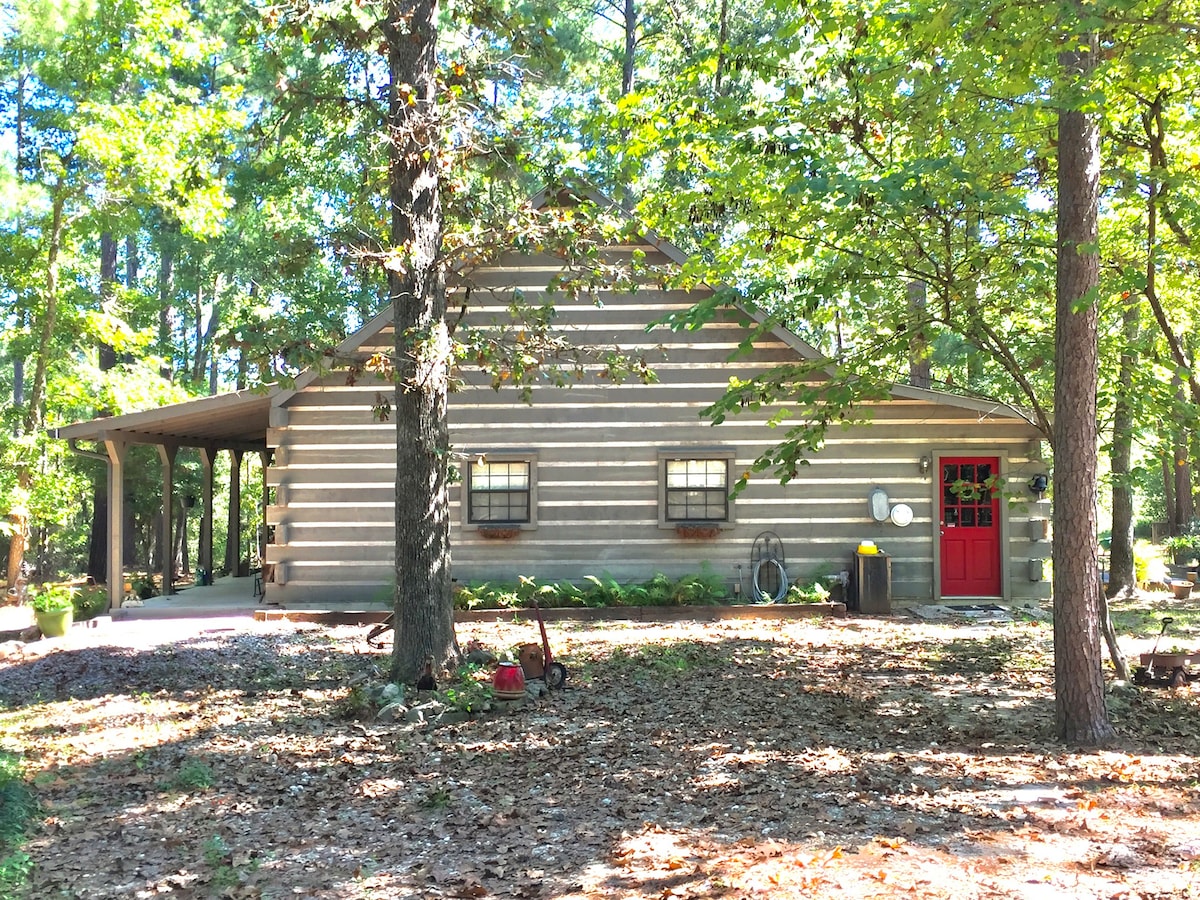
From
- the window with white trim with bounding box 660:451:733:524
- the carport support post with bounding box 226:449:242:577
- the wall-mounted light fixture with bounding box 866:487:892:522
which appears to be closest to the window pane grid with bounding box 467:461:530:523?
the window with white trim with bounding box 660:451:733:524

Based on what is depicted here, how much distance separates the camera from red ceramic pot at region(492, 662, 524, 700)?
26.7 feet

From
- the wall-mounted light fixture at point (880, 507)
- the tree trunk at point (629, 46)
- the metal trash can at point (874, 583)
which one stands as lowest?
the metal trash can at point (874, 583)

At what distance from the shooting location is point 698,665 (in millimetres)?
9922

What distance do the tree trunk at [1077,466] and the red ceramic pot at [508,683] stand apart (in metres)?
4.14

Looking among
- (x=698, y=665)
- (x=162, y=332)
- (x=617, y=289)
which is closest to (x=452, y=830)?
(x=698, y=665)

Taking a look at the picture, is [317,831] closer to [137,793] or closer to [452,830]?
[452,830]

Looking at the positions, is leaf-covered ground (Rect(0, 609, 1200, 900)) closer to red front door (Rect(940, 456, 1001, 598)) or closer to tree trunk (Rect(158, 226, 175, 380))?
red front door (Rect(940, 456, 1001, 598))

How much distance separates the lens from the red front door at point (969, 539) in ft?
46.5

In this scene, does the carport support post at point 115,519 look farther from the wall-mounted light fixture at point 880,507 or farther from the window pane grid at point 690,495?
the wall-mounted light fixture at point 880,507

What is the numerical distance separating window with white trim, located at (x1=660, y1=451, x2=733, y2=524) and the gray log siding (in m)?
0.18

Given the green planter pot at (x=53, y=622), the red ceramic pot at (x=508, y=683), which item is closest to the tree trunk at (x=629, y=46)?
the green planter pot at (x=53, y=622)

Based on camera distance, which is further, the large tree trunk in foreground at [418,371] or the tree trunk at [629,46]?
the tree trunk at [629,46]

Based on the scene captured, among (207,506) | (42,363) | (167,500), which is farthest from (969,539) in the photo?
(42,363)

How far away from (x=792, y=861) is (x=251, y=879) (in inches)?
102
